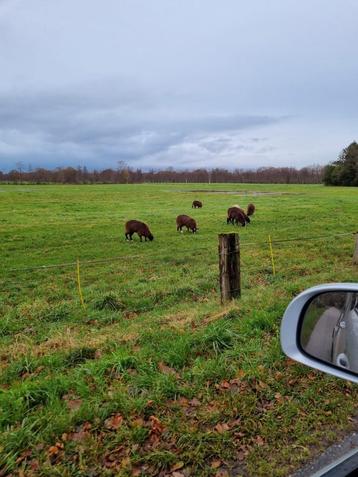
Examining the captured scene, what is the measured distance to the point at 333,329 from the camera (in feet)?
7.14

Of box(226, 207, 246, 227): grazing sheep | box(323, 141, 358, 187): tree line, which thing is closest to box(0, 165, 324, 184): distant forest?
box(323, 141, 358, 187): tree line

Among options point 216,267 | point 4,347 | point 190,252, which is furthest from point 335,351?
point 190,252

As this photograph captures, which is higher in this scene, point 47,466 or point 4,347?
point 47,466

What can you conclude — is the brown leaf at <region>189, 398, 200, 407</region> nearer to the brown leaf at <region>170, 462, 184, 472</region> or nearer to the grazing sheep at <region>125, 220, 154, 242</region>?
the brown leaf at <region>170, 462, 184, 472</region>

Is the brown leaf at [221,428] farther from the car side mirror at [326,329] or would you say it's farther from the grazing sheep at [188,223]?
the grazing sheep at [188,223]

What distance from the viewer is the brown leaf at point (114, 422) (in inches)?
132

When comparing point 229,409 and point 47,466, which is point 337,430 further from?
point 47,466

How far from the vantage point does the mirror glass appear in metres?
2.09

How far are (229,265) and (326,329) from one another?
455cm

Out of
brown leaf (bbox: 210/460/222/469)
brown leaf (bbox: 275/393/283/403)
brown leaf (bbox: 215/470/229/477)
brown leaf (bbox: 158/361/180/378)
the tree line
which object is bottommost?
brown leaf (bbox: 215/470/229/477)

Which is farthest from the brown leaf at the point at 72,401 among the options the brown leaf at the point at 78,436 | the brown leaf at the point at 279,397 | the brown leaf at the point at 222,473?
the brown leaf at the point at 279,397

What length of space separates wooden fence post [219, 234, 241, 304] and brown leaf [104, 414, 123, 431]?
12.0 feet

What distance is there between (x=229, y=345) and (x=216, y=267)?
25.0 ft

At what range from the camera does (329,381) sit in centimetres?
409
